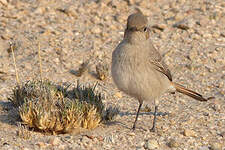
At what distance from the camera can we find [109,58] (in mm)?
8727

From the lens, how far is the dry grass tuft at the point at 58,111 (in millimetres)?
5488

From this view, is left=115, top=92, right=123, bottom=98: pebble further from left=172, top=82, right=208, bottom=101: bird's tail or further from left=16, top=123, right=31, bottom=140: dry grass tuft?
left=16, top=123, right=31, bottom=140: dry grass tuft

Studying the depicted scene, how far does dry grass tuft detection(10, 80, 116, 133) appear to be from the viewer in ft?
18.0

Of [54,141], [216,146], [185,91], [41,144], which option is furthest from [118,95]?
[41,144]

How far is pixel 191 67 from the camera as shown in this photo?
336 inches

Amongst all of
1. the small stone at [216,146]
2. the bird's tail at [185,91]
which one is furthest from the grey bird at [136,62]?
the small stone at [216,146]

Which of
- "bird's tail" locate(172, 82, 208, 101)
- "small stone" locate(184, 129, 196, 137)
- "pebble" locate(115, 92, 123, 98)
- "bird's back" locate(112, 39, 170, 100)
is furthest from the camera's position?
"pebble" locate(115, 92, 123, 98)

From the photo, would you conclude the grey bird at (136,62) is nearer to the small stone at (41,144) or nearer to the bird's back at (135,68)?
the bird's back at (135,68)

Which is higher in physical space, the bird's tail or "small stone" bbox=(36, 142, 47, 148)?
the bird's tail

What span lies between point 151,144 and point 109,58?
136 inches

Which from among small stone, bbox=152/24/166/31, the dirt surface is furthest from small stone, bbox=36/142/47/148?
small stone, bbox=152/24/166/31

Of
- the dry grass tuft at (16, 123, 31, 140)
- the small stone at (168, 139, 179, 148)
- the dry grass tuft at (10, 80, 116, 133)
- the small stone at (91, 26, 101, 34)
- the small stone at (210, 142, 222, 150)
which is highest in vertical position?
the small stone at (91, 26, 101, 34)

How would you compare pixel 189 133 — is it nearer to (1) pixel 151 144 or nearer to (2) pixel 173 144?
(2) pixel 173 144

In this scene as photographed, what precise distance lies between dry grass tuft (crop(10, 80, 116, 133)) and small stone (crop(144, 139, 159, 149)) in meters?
0.73
